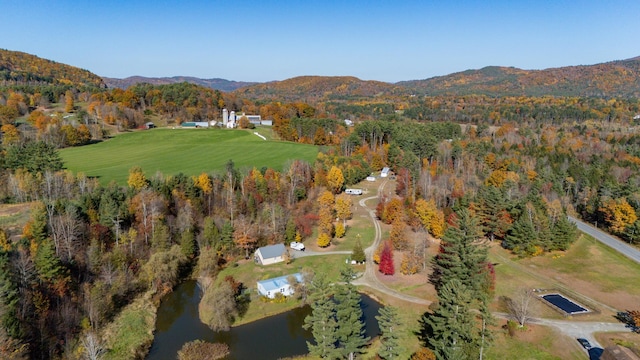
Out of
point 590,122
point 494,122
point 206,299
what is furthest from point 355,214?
point 590,122

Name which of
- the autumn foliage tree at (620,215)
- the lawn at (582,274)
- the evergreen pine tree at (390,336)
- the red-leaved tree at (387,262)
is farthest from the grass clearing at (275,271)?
the autumn foliage tree at (620,215)

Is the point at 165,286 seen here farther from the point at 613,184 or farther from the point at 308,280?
the point at 613,184

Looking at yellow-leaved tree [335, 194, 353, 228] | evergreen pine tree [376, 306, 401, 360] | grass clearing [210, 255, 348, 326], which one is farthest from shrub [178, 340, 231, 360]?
yellow-leaved tree [335, 194, 353, 228]

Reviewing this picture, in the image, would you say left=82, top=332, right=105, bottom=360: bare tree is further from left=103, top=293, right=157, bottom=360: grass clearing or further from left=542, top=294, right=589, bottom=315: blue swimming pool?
left=542, top=294, right=589, bottom=315: blue swimming pool

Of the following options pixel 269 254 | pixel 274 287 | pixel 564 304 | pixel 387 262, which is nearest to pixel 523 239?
pixel 564 304

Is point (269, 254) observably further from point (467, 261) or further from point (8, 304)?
point (8, 304)

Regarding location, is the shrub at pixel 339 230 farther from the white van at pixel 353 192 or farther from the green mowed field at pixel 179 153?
the green mowed field at pixel 179 153

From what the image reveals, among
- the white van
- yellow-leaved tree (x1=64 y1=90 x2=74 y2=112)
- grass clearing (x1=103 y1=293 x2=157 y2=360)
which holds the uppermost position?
yellow-leaved tree (x1=64 y1=90 x2=74 y2=112)
